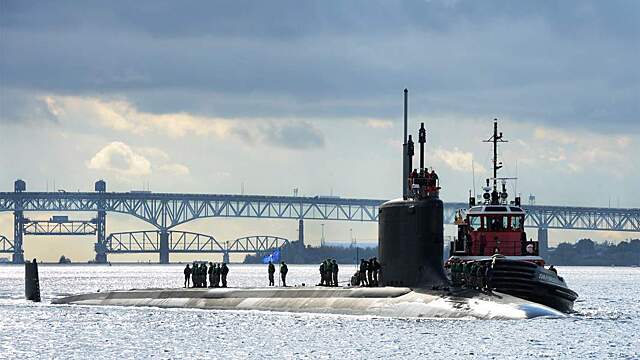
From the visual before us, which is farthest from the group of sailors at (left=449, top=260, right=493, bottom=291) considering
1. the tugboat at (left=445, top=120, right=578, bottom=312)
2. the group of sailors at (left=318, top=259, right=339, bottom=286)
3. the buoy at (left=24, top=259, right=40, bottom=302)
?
the buoy at (left=24, top=259, right=40, bottom=302)

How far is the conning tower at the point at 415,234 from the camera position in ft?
147

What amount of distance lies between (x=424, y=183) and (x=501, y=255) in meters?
9.56

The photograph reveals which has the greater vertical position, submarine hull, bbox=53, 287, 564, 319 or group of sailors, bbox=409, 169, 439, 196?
group of sailors, bbox=409, 169, 439, 196

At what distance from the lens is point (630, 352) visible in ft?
129

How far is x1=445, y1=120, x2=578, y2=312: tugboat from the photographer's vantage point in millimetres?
48250

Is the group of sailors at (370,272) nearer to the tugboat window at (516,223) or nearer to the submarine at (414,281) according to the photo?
the submarine at (414,281)

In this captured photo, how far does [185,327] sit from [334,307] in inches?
185

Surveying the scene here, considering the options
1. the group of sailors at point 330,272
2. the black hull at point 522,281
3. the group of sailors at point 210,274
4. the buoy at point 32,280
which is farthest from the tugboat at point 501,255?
the buoy at point 32,280

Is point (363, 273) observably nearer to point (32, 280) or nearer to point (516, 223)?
point (516, 223)

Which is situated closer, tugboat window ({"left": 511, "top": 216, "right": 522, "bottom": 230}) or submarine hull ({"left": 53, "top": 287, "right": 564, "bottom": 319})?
submarine hull ({"left": 53, "top": 287, "right": 564, "bottom": 319})

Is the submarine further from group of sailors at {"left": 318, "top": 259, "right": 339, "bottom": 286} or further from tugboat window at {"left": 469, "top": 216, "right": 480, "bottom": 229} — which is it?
tugboat window at {"left": 469, "top": 216, "right": 480, "bottom": 229}

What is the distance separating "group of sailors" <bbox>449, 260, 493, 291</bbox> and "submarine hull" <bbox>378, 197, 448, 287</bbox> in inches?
56.2

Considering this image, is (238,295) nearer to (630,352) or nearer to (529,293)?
(529,293)

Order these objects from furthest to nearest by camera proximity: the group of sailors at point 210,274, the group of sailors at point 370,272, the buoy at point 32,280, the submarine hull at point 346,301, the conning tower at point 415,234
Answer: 1. the buoy at point 32,280
2. the group of sailors at point 210,274
3. the group of sailors at point 370,272
4. the conning tower at point 415,234
5. the submarine hull at point 346,301
